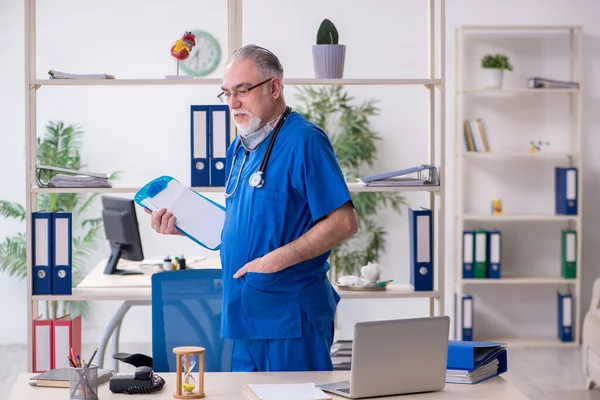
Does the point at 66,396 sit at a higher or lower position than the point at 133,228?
lower

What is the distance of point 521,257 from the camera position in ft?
21.5

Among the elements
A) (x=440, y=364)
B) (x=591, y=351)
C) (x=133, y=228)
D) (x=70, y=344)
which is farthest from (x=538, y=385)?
(x=440, y=364)

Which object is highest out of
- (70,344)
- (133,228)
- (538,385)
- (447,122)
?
(447,122)

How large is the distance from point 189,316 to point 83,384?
865 mm

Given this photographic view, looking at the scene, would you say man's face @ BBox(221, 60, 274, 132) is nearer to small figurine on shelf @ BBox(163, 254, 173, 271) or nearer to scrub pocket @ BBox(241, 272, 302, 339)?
scrub pocket @ BBox(241, 272, 302, 339)

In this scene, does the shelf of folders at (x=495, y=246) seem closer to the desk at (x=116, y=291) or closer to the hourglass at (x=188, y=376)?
the desk at (x=116, y=291)

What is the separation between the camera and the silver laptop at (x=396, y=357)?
2047mm

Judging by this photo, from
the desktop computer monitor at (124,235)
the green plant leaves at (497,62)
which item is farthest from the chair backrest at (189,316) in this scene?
the green plant leaves at (497,62)

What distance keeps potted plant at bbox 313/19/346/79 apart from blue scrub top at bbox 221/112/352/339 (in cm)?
109

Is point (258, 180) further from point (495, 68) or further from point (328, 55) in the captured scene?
point (495, 68)

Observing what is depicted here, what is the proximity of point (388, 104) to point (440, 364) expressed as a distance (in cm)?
441

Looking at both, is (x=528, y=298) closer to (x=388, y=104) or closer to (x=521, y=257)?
(x=521, y=257)

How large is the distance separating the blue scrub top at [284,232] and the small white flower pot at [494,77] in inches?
154

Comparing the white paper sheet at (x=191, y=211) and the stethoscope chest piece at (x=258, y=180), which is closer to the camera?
the stethoscope chest piece at (x=258, y=180)
